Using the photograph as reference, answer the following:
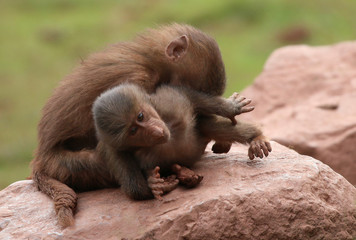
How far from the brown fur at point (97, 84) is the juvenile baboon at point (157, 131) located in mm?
188

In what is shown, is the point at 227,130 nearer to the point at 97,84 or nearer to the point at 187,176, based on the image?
the point at 187,176

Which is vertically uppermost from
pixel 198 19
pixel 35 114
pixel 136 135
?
pixel 136 135

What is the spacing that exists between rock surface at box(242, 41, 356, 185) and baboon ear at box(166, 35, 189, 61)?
7.43ft

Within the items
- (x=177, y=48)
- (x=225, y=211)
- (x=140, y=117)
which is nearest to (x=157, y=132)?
(x=140, y=117)

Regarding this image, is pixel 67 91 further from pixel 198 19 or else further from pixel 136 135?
pixel 198 19

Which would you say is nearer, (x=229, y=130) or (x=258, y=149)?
(x=258, y=149)

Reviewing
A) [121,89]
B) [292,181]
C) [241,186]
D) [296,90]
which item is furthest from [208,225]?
[296,90]

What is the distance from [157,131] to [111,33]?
1120cm

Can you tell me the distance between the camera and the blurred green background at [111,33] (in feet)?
45.1

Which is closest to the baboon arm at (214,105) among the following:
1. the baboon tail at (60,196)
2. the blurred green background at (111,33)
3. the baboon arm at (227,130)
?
the baboon arm at (227,130)

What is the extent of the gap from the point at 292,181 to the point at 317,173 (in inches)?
11.3

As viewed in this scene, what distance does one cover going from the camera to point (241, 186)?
5.16m

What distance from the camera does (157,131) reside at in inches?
194

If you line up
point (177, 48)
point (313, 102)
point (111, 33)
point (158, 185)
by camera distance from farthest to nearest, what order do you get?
point (111, 33) < point (313, 102) < point (177, 48) < point (158, 185)
